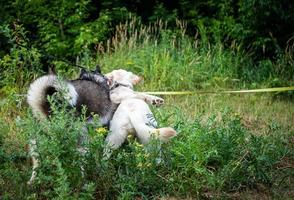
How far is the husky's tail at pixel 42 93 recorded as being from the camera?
17.3ft

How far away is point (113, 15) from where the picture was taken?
1299 centimetres

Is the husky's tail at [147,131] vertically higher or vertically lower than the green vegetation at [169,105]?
higher

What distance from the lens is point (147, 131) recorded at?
17.8 feet

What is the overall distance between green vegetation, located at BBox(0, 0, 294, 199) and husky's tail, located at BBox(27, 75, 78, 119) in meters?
0.17

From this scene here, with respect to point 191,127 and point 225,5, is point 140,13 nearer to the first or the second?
point 225,5

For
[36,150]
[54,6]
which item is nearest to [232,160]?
[36,150]

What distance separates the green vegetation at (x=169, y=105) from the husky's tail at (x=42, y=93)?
0.17 metres

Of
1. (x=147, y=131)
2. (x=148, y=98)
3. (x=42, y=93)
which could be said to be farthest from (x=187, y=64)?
(x=42, y=93)

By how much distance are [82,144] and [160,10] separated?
8.46m

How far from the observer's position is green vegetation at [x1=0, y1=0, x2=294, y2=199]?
5098 millimetres

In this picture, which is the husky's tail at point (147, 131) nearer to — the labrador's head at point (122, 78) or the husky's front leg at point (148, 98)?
the husky's front leg at point (148, 98)

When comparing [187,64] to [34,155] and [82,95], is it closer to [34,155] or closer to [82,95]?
[82,95]

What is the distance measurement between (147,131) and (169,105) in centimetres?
300

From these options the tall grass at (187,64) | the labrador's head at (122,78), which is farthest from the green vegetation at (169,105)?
the labrador's head at (122,78)
